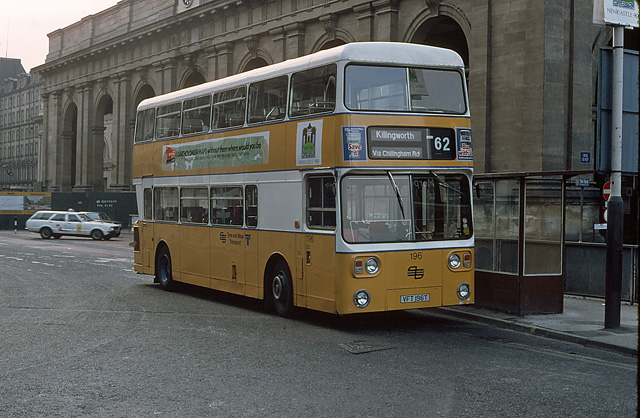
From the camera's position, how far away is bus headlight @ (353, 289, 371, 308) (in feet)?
36.2

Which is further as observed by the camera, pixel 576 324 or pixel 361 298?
pixel 576 324

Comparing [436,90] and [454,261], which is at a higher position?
[436,90]

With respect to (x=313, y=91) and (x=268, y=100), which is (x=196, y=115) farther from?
(x=313, y=91)

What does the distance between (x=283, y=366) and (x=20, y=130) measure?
115452 mm

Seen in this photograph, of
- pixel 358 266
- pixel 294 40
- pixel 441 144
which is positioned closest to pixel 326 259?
pixel 358 266

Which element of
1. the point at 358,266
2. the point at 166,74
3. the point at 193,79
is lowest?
the point at 358,266

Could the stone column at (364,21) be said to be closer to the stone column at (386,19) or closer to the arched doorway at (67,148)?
the stone column at (386,19)

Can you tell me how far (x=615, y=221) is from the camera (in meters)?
11.6

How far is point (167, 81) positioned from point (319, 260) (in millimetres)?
35826

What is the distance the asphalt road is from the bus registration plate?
0.47m

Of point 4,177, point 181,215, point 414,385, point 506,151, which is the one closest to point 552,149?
point 506,151

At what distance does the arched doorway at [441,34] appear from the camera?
28672 mm

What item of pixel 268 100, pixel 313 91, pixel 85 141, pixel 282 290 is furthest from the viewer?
pixel 85 141

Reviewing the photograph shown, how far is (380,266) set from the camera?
36.6 feet
